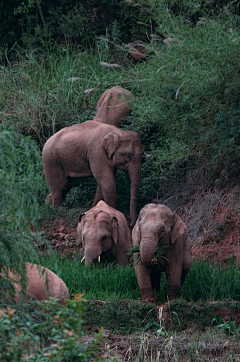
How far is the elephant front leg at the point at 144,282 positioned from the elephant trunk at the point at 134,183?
3847 mm

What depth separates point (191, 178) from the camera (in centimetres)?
1259

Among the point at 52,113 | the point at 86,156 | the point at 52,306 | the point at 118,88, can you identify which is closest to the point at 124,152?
the point at 86,156

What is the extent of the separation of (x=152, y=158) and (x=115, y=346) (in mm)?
6201

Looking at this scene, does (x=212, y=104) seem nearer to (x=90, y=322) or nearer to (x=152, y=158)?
(x=152, y=158)

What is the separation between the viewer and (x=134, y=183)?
11.9 m

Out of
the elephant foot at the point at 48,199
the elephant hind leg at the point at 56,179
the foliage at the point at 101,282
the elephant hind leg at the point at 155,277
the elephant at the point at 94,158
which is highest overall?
the elephant hind leg at the point at 155,277

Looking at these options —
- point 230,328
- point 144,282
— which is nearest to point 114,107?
point 144,282

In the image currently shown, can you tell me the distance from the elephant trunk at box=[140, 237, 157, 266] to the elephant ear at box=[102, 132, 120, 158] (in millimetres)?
4248

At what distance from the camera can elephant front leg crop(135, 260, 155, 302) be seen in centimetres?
802

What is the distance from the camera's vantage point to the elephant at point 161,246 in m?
7.88

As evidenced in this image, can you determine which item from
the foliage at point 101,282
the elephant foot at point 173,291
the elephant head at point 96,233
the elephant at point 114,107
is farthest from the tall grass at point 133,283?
the elephant at point 114,107

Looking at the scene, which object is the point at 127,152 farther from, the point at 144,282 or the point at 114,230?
the point at 144,282

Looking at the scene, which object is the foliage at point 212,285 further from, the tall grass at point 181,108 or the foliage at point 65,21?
the foliage at point 65,21

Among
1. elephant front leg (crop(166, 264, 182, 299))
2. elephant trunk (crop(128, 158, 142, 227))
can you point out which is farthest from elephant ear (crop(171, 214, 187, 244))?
elephant trunk (crop(128, 158, 142, 227))
